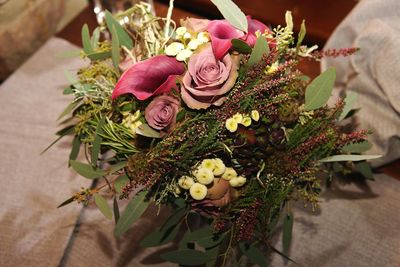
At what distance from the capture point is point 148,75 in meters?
0.60

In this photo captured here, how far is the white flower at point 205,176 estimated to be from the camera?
1.94ft

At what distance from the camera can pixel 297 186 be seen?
674 millimetres

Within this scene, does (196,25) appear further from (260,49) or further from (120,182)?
(120,182)

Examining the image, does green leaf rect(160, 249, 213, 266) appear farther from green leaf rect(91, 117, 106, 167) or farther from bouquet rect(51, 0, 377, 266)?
green leaf rect(91, 117, 106, 167)

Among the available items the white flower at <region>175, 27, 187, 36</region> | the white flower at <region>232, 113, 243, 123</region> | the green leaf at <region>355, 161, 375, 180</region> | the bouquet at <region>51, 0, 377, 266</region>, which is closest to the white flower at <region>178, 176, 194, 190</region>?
the bouquet at <region>51, 0, 377, 266</region>

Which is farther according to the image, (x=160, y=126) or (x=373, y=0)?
(x=373, y=0)

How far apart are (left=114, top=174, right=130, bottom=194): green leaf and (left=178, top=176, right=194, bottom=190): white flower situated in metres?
0.09

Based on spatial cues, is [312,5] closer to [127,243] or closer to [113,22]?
[113,22]

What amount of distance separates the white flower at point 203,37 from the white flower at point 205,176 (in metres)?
0.18

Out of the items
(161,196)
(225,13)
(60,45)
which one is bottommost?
(60,45)

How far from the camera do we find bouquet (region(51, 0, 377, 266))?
58 centimetres

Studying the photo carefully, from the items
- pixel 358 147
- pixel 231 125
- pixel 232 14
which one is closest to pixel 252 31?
pixel 232 14

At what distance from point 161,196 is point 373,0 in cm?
62

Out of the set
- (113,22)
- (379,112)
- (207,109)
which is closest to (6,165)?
(113,22)
